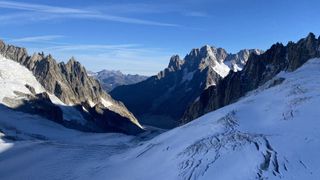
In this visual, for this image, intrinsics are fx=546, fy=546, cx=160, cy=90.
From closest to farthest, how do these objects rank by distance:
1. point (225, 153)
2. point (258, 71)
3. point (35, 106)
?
point (225, 153) → point (258, 71) → point (35, 106)

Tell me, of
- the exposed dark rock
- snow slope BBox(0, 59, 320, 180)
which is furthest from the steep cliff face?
snow slope BBox(0, 59, 320, 180)

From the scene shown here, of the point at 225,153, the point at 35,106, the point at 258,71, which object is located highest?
the point at 258,71

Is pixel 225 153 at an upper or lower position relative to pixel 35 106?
lower

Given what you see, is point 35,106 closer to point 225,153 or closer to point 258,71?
point 258,71

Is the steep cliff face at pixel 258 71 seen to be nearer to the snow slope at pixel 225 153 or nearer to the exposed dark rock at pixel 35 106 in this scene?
the exposed dark rock at pixel 35 106

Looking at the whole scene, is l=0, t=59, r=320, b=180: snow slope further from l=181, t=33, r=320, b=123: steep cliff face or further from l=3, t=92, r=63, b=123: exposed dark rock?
l=3, t=92, r=63, b=123: exposed dark rock

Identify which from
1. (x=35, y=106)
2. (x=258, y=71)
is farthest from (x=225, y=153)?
(x=35, y=106)

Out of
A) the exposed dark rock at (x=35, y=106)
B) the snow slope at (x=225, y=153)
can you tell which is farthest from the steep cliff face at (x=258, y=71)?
the snow slope at (x=225, y=153)
